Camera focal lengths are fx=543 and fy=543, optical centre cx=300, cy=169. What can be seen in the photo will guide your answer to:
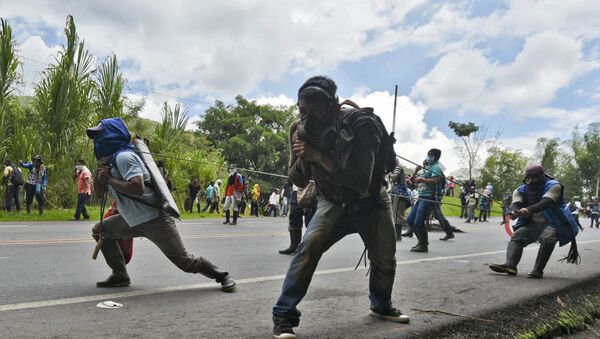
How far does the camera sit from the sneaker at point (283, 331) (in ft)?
11.1

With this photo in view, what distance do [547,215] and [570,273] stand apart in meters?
1.08

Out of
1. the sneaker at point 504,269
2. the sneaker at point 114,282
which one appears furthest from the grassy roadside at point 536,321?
the sneaker at point 114,282

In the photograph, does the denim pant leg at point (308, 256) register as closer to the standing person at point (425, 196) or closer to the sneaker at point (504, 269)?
the sneaker at point (504, 269)

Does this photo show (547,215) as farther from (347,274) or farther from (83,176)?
(83,176)

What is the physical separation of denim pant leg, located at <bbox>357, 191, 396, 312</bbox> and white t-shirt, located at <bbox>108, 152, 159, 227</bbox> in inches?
74.4

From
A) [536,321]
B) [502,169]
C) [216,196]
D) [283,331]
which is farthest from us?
[502,169]

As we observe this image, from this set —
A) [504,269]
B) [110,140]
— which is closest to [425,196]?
[504,269]

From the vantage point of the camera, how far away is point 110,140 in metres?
4.66

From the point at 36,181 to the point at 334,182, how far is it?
13793 mm

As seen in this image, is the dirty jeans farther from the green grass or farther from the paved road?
the green grass

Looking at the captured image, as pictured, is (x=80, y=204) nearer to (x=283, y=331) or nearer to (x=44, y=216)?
(x=44, y=216)

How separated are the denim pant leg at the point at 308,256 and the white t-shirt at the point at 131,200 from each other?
1.62 metres

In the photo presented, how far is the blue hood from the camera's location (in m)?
4.65

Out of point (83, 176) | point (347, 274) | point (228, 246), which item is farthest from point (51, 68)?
point (347, 274)
